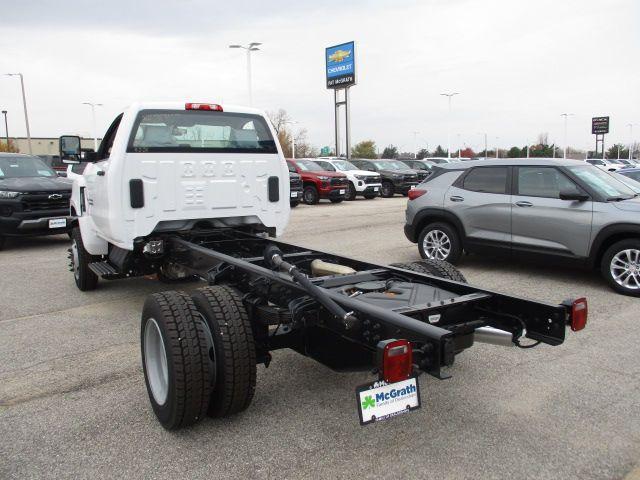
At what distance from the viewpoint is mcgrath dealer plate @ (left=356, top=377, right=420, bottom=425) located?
102 inches

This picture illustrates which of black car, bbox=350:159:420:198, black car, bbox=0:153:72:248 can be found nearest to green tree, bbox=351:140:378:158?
black car, bbox=350:159:420:198

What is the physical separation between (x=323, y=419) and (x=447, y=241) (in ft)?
17.3

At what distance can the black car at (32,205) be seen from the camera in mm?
10312

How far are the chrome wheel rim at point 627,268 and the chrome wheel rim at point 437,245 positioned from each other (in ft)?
7.62

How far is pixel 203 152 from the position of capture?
5.66 metres

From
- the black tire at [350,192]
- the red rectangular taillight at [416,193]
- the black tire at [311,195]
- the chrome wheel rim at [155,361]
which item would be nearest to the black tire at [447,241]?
the red rectangular taillight at [416,193]

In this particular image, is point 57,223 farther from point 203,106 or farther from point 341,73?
point 341,73

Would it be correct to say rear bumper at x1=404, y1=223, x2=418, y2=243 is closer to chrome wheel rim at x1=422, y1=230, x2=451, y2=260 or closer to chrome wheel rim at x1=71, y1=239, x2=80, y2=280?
chrome wheel rim at x1=422, y1=230, x2=451, y2=260

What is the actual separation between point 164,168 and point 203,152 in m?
0.45

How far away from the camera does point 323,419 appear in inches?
138

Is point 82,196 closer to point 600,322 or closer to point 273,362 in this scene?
point 273,362

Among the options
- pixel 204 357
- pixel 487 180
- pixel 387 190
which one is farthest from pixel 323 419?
pixel 387 190

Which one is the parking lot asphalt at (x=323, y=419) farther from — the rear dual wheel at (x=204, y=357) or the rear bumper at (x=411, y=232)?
the rear bumper at (x=411, y=232)

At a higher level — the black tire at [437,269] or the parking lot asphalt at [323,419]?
the black tire at [437,269]
